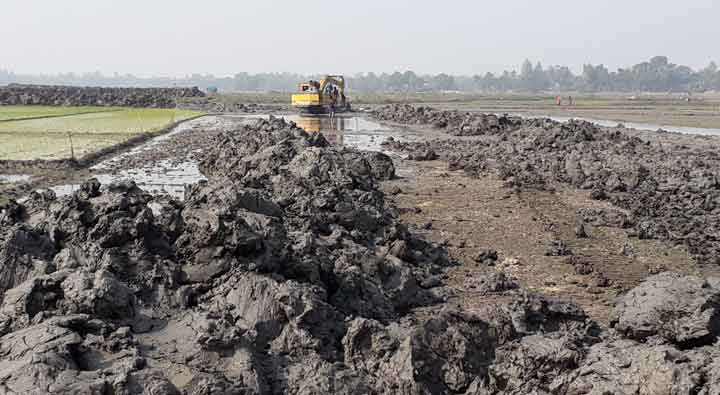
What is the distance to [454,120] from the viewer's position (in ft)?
149

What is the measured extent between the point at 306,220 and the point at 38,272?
4903 millimetres

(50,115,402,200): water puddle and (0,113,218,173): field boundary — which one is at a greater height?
(0,113,218,173): field boundary

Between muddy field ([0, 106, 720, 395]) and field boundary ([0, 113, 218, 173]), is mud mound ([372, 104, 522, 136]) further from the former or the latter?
muddy field ([0, 106, 720, 395])

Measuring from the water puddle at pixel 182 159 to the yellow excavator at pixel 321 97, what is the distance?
1.30 metres

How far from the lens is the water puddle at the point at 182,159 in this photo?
66.3ft

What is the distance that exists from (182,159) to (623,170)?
16.1 metres

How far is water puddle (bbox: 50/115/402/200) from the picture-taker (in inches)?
795

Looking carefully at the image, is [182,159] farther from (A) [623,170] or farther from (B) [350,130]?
(B) [350,130]

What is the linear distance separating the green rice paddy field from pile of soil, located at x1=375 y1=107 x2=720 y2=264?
1385cm

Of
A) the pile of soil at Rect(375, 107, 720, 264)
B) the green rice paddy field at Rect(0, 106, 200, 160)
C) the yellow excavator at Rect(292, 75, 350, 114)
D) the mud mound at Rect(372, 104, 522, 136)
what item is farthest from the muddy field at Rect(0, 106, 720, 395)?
the yellow excavator at Rect(292, 75, 350, 114)

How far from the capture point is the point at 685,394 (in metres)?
5.57

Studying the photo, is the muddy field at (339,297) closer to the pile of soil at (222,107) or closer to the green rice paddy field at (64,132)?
the green rice paddy field at (64,132)

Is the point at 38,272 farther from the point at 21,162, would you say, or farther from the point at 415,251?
the point at 21,162

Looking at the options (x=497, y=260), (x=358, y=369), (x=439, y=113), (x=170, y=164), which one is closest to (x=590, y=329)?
(x=358, y=369)
